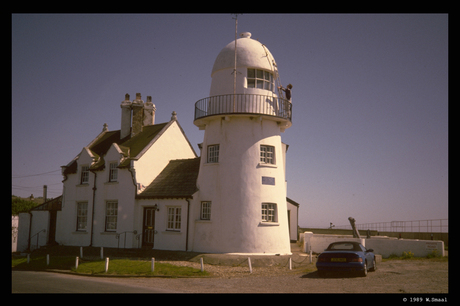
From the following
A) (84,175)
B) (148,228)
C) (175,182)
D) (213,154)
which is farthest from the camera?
(84,175)

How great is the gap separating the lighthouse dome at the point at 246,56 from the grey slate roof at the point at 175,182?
621 centimetres

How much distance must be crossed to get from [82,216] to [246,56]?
52.7 ft

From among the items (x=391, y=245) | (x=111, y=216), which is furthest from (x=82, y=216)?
(x=391, y=245)

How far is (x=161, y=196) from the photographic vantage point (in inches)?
960

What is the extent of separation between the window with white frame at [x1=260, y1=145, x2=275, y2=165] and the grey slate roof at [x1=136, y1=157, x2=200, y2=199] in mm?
4198

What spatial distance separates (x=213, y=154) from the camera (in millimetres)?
23297

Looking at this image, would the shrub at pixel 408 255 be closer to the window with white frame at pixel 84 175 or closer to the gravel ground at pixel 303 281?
the gravel ground at pixel 303 281

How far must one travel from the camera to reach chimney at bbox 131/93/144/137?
30.9m

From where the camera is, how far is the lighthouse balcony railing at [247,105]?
22.3m

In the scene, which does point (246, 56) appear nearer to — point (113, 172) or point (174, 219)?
point (174, 219)

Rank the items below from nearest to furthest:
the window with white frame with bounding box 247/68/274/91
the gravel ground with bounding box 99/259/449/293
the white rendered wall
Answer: the gravel ground with bounding box 99/259/449/293 → the white rendered wall → the window with white frame with bounding box 247/68/274/91

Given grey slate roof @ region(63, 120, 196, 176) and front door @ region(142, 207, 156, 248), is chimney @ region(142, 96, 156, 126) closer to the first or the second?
grey slate roof @ region(63, 120, 196, 176)

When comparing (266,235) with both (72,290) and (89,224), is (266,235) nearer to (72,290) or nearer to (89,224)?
(72,290)

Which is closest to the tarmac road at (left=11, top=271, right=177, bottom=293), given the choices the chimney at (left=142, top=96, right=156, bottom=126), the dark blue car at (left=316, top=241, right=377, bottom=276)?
the dark blue car at (left=316, top=241, right=377, bottom=276)
